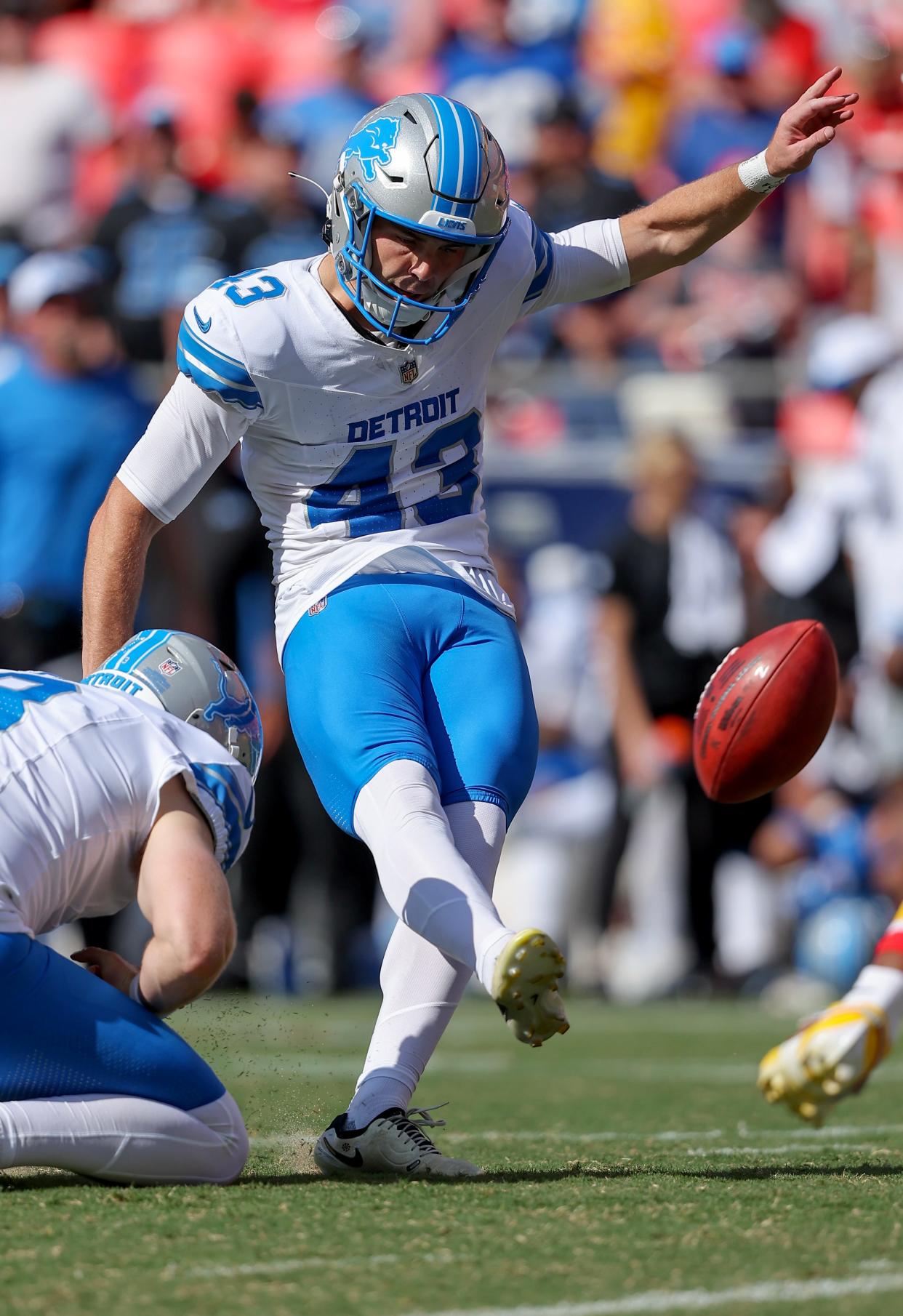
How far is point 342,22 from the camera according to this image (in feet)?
38.7

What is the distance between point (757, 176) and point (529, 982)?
6.38 feet

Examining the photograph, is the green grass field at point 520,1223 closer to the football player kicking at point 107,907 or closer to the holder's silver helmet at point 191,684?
the football player kicking at point 107,907

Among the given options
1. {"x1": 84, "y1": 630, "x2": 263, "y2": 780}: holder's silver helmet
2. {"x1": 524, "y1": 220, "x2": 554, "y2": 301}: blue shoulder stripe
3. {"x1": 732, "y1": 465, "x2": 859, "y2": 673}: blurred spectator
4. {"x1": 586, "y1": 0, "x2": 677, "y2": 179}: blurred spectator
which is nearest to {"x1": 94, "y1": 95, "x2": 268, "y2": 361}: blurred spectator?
{"x1": 732, "y1": 465, "x2": 859, "y2": 673}: blurred spectator

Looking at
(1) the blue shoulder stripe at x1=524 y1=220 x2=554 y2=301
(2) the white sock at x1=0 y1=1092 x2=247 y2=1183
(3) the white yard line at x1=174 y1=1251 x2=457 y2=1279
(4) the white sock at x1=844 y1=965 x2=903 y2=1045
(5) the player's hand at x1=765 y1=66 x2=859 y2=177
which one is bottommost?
(3) the white yard line at x1=174 y1=1251 x2=457 y2=1279

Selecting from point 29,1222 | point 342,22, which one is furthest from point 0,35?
point 29,1222

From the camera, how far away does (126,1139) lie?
3.33 meters

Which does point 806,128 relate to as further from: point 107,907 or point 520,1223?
point 520,1223

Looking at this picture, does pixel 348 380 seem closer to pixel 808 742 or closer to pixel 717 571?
pixel 808 742

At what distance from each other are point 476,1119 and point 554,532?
4.58m

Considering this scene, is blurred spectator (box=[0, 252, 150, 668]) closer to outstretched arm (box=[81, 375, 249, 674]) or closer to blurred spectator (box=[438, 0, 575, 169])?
outstretched arm (box=[81, 375, 249, 674])

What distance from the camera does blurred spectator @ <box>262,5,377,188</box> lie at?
10438mm

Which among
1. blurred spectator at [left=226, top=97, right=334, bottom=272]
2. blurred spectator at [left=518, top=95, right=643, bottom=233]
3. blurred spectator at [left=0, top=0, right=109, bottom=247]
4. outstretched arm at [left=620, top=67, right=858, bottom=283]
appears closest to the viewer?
outstretched arm at [left=620, top=67, right=858, bottom=283]

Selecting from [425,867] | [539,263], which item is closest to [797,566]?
[539,263]

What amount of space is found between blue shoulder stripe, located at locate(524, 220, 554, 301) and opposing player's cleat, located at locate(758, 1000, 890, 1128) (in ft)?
6.03
